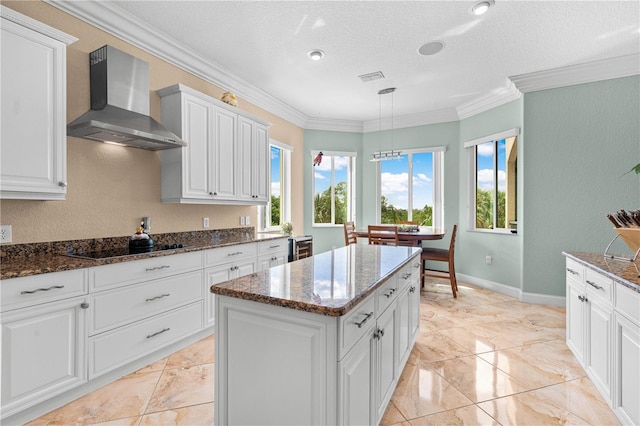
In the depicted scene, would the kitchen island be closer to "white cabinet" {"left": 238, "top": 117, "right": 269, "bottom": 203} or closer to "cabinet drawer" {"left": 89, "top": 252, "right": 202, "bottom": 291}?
"cabinet drawer" {"left": 89, "top": 252, "right": 202, "bottom": 291}

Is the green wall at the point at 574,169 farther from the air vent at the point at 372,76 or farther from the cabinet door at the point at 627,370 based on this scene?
the cabinet door at the point at 627,370

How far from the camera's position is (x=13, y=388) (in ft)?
5.35

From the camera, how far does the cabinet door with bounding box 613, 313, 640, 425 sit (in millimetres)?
1520

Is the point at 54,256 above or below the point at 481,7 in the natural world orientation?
below

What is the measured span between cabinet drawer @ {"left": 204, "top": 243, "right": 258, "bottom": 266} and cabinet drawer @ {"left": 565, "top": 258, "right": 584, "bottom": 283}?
287 centimetres

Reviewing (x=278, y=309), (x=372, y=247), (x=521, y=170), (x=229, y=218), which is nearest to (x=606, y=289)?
(x=372, y=247)

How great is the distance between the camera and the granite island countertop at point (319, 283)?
1152 millimetres

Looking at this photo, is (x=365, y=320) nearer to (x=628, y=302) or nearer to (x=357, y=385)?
(x=357, y=385)

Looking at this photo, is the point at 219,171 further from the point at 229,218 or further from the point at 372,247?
the point at 372,247

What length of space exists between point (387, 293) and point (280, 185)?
12.3 ft

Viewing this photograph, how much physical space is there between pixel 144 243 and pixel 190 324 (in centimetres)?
81

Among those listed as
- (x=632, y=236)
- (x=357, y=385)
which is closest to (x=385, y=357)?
(x=357, y=385)

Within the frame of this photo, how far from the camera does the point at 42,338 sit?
5.67 ft

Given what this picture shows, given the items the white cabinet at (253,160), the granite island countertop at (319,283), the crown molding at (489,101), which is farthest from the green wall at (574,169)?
the white cabinet at (253,160)
